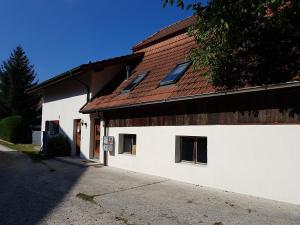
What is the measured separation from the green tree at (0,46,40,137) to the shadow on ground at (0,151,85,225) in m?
20.1

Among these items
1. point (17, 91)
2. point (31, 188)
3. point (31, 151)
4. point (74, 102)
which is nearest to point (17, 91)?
point (17, 91)

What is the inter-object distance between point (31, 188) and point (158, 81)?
584cm

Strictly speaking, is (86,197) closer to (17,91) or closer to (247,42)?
(247,42)

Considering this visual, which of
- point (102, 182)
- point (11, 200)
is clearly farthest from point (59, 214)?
point (102, 182)

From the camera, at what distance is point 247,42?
8836mm

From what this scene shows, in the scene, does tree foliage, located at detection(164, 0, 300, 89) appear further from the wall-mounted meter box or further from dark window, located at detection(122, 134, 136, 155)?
the wall-mounted meter box

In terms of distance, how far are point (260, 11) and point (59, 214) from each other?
574 centimetres

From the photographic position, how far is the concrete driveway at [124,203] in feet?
21.9

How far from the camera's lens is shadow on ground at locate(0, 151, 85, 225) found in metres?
7.12

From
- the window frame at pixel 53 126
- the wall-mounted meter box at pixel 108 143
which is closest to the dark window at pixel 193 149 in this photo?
the wall-mounted meter box at pixel 108 143

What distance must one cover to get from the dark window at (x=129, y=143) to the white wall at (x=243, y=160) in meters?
1.83

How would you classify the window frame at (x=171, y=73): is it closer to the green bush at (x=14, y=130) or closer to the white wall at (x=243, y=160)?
the white wall at (x=243, y=160)

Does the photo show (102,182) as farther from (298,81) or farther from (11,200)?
(298,81)

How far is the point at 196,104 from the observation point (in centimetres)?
1037
